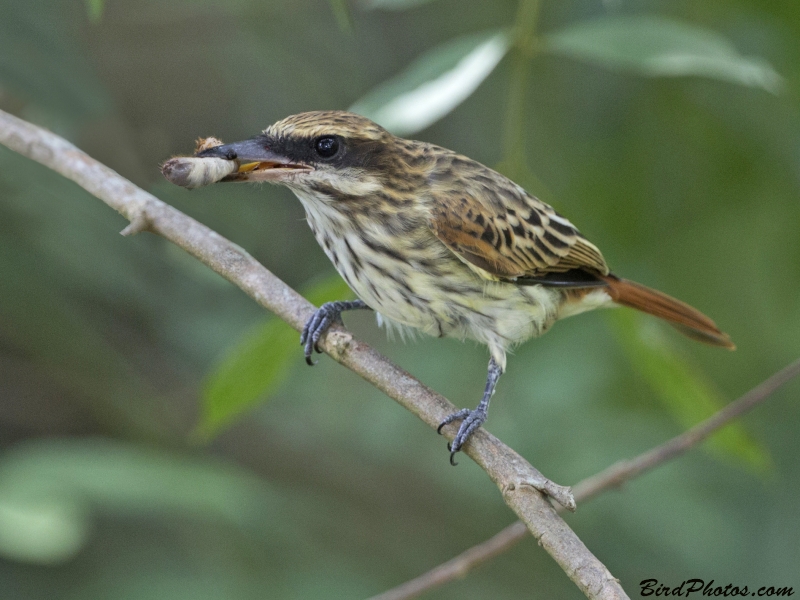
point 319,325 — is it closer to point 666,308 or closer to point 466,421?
point 466,421

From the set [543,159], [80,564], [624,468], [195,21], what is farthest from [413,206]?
[195,21]

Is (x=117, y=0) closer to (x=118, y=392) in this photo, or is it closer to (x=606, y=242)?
(x=118, y=392)

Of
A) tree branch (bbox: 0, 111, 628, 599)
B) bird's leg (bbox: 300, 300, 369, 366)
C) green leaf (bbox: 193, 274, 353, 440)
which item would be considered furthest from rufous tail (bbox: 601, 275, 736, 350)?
green leaf (bbox: 193, 274, 353, 440)

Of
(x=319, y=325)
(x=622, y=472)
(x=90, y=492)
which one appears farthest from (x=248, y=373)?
(x=622, y=472)

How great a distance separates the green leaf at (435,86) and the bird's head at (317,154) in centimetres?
11

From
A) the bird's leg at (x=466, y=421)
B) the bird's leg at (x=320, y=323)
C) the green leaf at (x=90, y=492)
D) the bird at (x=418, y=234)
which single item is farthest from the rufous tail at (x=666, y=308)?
the green leaf at (x=90, y=492)

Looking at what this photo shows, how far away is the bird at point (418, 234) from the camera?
9.96 ft

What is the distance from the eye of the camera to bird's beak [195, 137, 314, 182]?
2818 millimetres

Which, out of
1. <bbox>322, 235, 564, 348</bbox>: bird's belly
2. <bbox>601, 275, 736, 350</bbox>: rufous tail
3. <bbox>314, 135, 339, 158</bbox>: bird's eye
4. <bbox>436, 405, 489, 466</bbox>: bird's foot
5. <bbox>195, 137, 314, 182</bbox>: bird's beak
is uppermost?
<bbox>314, 135, 339, 158</bbox>: bird's eye

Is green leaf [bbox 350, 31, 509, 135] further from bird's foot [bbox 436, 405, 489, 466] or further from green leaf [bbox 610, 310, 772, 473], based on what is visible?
green leaf [bbox 610, 310, 772, 473]

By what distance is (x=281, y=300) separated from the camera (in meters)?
2.91

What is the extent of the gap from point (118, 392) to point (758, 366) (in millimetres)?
3248

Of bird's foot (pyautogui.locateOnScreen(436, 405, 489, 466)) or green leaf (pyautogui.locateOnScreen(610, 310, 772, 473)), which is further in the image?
green leaf (pyautogui.locateOnScreen(610, 310, 772, 473))

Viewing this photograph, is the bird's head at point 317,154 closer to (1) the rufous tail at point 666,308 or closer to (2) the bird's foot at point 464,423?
(2) the bird's foot at point 464,423
